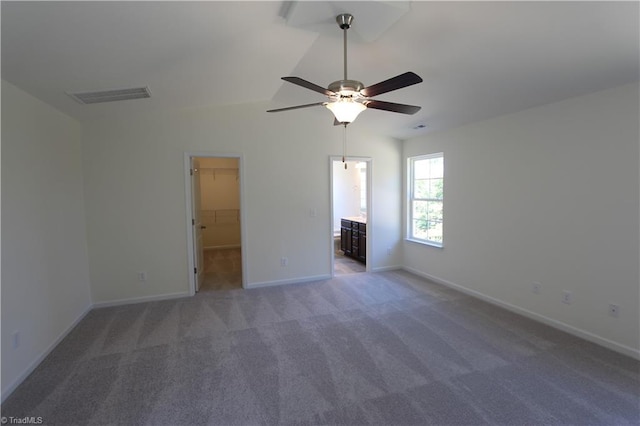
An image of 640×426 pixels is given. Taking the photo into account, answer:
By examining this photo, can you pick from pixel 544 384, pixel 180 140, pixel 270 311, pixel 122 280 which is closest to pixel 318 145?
pixel 180 140

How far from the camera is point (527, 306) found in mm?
3371

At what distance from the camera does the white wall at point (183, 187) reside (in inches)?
147

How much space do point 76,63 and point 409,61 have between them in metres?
2.71

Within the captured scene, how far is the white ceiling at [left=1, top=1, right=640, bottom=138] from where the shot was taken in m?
1.80

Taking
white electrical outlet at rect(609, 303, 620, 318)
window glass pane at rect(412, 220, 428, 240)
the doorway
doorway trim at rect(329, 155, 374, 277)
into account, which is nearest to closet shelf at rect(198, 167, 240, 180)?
the doorway

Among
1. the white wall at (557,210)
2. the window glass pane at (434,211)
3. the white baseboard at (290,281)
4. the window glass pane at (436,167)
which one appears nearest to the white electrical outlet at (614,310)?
the white wall at (557,210)

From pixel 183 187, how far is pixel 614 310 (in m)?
4.95

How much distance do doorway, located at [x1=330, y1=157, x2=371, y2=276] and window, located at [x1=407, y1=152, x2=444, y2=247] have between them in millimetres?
814

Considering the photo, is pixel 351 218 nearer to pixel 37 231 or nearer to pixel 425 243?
pixel 425 243

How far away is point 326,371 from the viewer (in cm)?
238

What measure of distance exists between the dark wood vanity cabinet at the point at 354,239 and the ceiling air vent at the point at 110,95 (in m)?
Result: 4.00

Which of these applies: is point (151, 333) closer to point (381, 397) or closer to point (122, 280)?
point (122, 280)

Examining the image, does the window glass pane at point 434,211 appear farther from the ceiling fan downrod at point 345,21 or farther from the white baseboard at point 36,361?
the white baseboard at point 36,361

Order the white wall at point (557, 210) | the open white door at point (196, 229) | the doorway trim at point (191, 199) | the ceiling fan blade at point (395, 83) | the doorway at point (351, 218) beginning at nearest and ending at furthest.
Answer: the ceiling fan blade at point (395, 83) → the white wall at point (557, 210) → the doorway trim at point (191, 199) → the open white door at point (196, 229) → the doorway at point (351, 218)
